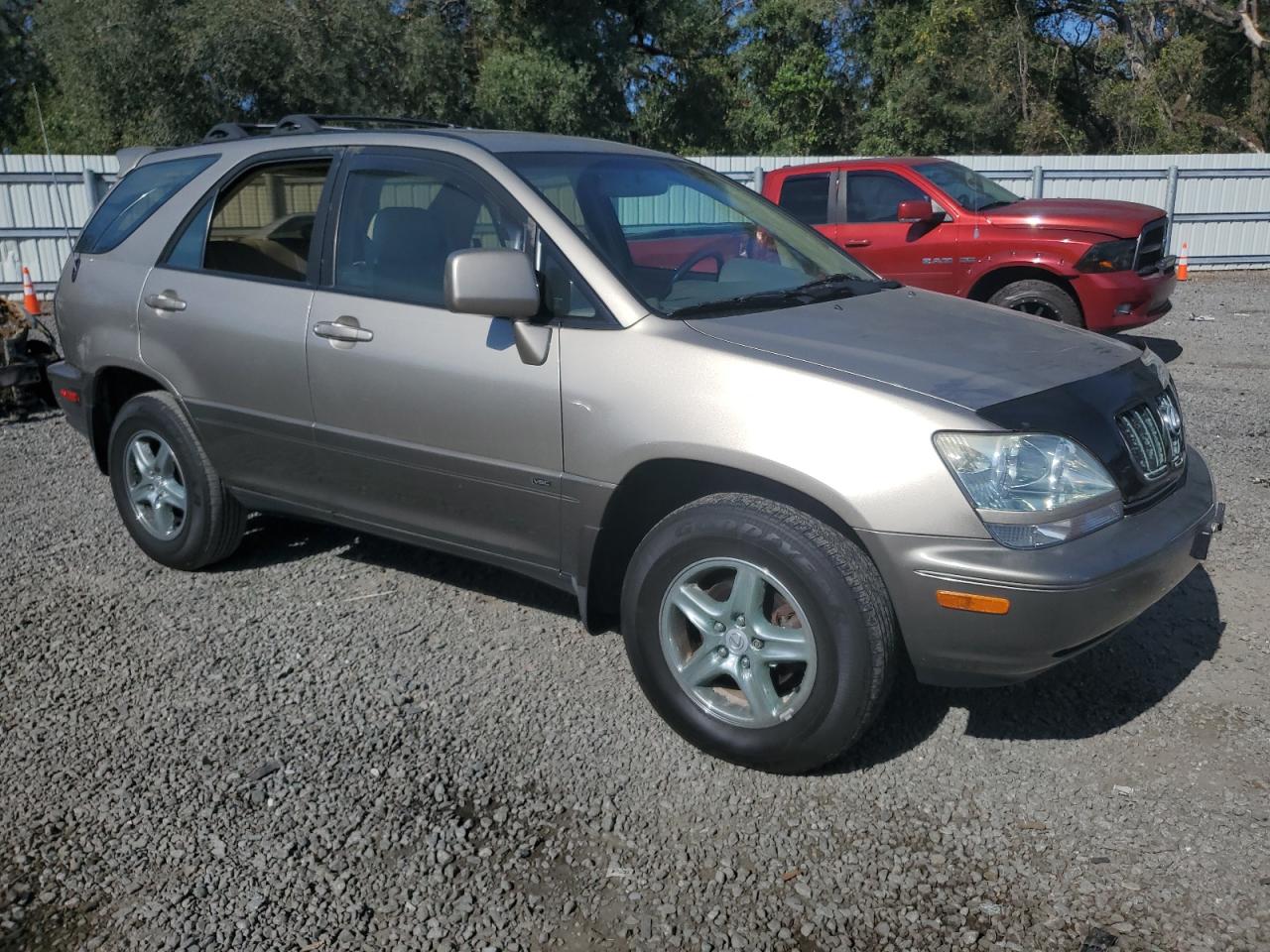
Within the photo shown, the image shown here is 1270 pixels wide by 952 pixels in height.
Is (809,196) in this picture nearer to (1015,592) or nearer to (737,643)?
(737,643)

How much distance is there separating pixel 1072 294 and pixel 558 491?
6.99 meters

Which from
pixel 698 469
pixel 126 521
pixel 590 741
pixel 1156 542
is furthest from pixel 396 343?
pixel 1156 542

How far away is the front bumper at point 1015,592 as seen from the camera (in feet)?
9.68

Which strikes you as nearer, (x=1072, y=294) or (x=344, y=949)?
(x=344, y=949)

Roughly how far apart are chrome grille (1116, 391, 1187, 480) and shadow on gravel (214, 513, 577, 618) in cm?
220

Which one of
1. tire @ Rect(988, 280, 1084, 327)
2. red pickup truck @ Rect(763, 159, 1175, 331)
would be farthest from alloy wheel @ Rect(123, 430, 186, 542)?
tire @ Rect(988, 280, 1084, 327)

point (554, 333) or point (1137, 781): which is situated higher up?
point (554, 333)

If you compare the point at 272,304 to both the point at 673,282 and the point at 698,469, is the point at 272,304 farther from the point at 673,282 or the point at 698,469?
the point at 698,469

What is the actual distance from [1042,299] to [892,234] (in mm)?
1484

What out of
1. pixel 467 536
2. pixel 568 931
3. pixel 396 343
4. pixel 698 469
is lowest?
pixel 568 931

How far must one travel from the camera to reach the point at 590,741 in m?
3.64

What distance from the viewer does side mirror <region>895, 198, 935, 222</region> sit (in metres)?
9.75

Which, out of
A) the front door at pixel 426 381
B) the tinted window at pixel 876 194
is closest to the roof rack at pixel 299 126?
the front door at pixel 426 381

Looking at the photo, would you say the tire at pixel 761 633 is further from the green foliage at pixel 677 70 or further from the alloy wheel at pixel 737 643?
the green foliage at pixel 677 70
